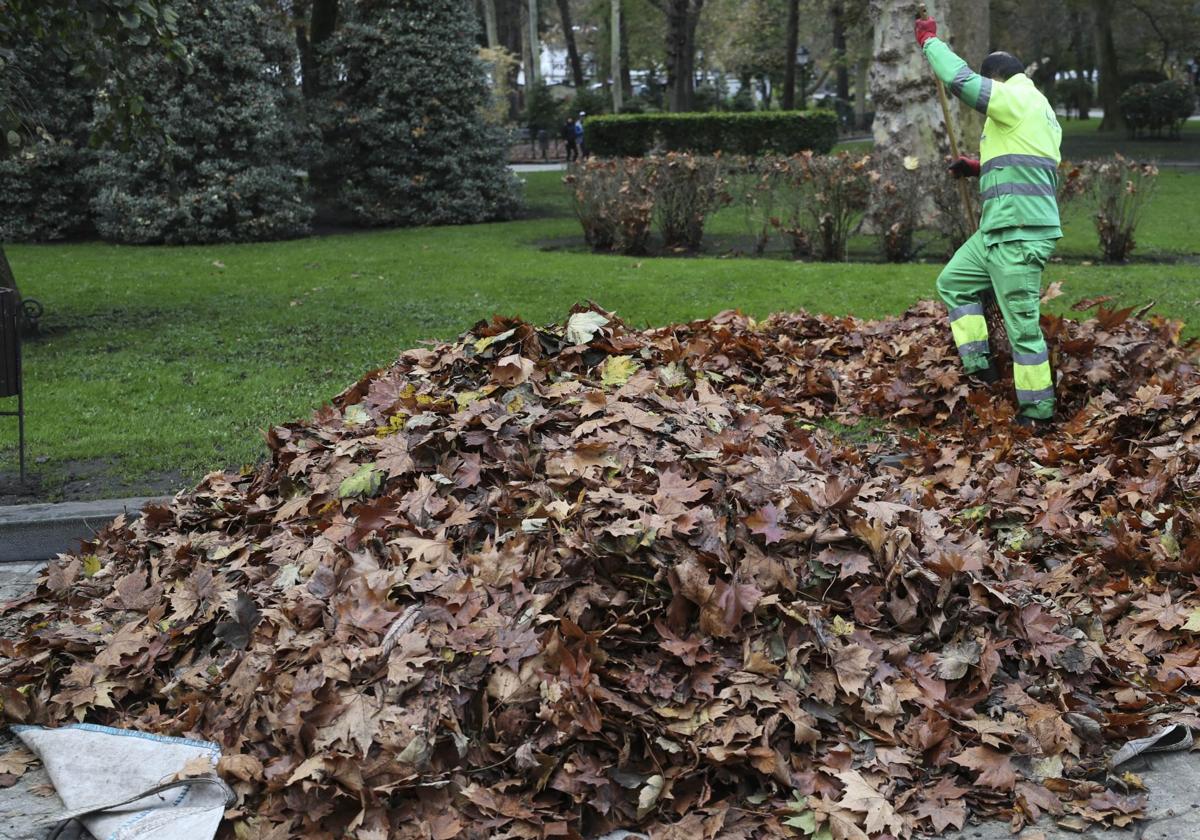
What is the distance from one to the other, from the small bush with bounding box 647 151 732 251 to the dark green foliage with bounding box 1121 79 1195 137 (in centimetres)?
2475

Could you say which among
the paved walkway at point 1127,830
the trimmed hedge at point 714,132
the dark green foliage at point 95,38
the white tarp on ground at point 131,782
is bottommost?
the paved walkway at point 1127,830

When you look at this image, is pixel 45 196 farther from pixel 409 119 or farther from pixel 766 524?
pixel 766 524

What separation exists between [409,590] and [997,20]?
4257cm

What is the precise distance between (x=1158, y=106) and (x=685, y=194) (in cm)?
2509

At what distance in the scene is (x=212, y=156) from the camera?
55.5 feet

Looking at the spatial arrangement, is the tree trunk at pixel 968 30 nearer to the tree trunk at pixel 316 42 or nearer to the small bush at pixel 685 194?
the small bush at pixel 685 194

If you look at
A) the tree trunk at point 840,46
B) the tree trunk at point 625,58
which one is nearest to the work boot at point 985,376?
the tree trunk at point 840,46

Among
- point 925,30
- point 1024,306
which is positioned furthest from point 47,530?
point 925,30

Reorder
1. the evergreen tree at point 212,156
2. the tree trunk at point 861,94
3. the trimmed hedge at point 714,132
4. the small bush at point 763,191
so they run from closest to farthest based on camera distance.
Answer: the small bush at point 763,191, the evergreen tree at point 212,156, the trimmed hedge at point 714,132, the tree trunk at point 861,94

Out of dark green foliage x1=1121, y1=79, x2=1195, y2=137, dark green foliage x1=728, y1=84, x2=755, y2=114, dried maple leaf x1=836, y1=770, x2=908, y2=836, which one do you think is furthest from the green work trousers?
dark green foliage x1=728, y1=84, x2=755, y2=114

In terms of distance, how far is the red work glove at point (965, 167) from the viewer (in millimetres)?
6602

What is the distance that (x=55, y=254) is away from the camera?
15.9 m

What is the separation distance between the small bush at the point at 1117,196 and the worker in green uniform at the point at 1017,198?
5.86 meters

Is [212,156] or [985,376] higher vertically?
[212,156]
